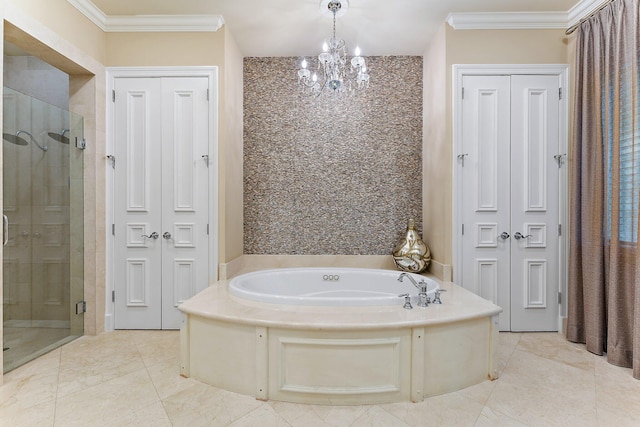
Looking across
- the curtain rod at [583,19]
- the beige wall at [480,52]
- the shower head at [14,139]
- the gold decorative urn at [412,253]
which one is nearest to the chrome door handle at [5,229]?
the shower head at [14,139]

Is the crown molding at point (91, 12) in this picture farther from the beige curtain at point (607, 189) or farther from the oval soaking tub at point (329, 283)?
the beige curtain at point (607, 189)

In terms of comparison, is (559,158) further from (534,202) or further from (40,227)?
(40,227)

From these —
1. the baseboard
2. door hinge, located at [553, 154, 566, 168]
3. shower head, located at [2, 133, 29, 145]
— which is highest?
shower head, located at [2, 133, 29, 145]

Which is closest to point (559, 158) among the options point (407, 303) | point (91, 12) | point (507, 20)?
point (507, 20)

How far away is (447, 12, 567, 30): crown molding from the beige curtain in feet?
0.80

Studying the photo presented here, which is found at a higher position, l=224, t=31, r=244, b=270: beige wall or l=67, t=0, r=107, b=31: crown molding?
l=67, t=0, r=107, b=31: crown molding

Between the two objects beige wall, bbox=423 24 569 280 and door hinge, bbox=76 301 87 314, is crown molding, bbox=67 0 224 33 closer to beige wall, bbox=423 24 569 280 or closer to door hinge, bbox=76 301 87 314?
beige wall, bbox=423 24 569 280

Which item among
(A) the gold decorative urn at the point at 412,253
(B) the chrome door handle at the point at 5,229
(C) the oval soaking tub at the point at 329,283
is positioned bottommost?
(C) the oval soaking tub at the point at 329,283

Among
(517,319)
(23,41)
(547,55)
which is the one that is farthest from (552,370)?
(23,41)

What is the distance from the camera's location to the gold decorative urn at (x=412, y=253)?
3.11m

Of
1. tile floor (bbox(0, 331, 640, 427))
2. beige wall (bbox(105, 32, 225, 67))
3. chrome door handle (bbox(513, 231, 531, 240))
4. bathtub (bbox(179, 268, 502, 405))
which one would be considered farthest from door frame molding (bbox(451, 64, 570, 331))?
beige wall (bbox(105, 32, 225, 67))

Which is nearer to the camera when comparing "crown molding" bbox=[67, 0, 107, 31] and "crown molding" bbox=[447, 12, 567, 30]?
"crown molding" bbox=[67, 0, 107, 31]

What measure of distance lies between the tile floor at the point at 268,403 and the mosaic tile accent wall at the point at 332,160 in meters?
1.50

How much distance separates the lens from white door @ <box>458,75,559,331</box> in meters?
2.87
